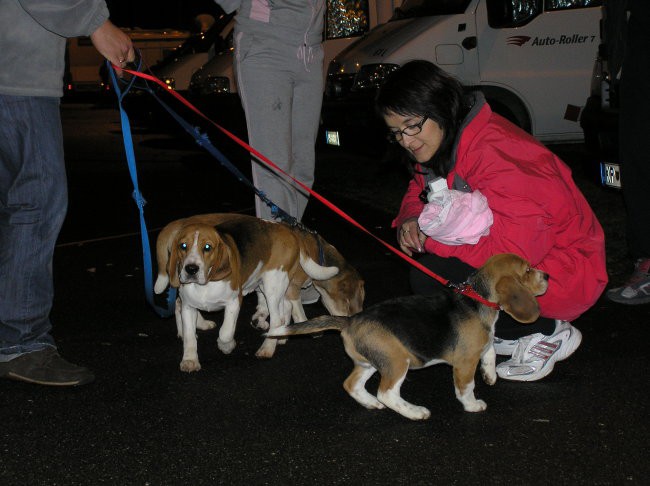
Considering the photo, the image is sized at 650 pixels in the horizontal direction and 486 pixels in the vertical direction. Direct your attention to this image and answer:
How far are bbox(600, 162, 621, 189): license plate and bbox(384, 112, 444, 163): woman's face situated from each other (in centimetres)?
277

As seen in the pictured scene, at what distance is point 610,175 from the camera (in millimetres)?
6578

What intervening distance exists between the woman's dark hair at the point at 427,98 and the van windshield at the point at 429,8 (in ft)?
19.4

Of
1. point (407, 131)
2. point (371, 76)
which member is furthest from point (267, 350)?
point (371, 76)

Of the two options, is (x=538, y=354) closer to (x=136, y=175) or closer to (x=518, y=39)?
(x=136, y=175)

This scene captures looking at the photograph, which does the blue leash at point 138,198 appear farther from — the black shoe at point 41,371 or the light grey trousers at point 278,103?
the light grey trousers at point 278,103

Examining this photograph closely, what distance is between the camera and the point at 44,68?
4148mm

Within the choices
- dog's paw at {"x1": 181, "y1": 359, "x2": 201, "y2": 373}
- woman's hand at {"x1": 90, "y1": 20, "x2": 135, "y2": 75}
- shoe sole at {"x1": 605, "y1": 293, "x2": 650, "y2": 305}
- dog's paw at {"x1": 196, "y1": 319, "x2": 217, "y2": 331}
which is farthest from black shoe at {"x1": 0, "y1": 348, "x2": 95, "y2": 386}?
shoe sole at {"x1": 605, "y1": 293, "x2": 650, "y2": 305}

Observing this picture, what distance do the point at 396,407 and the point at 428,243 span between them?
35.6 inches

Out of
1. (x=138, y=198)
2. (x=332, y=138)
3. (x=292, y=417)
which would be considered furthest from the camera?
(x=332, y=138)

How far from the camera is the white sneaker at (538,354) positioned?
14.5 feet

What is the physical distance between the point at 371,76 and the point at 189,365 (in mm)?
6032

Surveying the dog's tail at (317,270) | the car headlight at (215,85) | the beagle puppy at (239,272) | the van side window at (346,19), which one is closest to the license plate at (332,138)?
the van side window at (346,19)

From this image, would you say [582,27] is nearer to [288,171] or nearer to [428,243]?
[288,171]

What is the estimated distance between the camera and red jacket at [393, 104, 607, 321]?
160 inches
